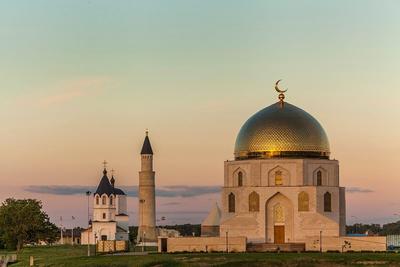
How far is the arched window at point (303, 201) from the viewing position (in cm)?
7725

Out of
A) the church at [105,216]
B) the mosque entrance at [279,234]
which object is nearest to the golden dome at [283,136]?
the mosque entrance at [279,234]

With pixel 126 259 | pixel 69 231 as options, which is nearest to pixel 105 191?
pixel 69 231

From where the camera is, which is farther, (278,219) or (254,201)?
(254,201)

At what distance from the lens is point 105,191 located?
4594 inches

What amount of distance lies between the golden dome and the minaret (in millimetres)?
29268

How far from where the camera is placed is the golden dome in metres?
78.2

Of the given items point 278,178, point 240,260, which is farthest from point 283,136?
point 240,260

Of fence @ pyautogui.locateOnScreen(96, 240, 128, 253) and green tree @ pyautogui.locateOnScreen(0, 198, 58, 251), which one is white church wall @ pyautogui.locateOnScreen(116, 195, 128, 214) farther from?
Answer: fence @ pyautogui.locateOnScreen(96, 240, 128, 253)

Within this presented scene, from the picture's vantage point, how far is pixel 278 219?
77875 mm

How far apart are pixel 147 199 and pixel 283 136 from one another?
33366mm

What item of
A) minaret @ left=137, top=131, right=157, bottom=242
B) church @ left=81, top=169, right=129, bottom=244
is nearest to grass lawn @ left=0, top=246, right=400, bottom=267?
minaret @ left=137, top=131, right=157, bottom=242

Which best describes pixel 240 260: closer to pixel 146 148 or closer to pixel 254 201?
pixel 254 201

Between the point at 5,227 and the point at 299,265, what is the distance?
163 feet

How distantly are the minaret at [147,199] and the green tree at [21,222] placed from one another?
10.9 meters
